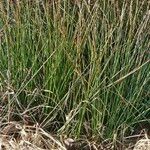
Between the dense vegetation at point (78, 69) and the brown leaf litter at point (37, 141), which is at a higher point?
A: the dense vegetation at point (78, 69)

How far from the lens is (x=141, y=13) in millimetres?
2266

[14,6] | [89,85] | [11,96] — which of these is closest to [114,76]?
[89,85]

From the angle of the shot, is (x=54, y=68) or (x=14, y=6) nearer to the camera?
(x=54, y=68)

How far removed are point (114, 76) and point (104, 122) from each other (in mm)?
242

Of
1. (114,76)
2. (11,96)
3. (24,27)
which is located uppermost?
(24,27)

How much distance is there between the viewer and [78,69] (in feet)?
6.74

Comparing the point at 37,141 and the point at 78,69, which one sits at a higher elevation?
the point at 78,69

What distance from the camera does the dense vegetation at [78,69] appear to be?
2.07 m

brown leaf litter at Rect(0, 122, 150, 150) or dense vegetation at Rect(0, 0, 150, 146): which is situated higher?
dense vegetation at Rect(0, 0, 150, 146)

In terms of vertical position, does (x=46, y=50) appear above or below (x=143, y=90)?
above

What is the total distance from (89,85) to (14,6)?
1.96 feet

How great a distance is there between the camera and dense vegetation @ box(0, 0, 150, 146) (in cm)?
207

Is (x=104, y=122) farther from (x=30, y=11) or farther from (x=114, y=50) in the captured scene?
(x=30, y=11)

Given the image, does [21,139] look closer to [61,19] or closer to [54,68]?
[54,68]
